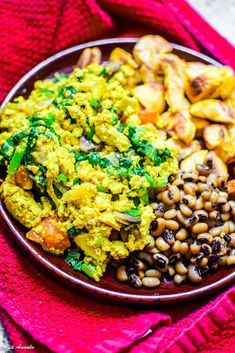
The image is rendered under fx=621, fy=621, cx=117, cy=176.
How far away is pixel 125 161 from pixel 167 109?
1.27 ft

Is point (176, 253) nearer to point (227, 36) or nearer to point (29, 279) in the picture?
point (29, 279)

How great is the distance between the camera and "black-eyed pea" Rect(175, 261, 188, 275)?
6.32 ft

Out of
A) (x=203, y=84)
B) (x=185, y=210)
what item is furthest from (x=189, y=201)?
(x=203, y=84)

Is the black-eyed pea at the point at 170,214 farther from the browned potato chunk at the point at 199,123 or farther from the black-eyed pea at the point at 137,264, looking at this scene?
the browned potato chunk at the point at 199,123

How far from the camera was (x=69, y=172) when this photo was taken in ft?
6.19

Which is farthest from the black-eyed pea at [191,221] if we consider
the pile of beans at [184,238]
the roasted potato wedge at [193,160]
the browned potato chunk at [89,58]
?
the browned potato chunk at [89,58]

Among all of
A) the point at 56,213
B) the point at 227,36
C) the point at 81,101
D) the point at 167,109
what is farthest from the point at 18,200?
the point at 227,36

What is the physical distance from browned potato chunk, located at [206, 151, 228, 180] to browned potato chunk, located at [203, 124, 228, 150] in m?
0.03

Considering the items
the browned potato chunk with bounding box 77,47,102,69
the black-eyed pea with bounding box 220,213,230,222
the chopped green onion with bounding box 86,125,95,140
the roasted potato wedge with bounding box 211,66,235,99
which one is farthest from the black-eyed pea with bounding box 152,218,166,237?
the browned potato chunk with bounding box 77,47,102,69

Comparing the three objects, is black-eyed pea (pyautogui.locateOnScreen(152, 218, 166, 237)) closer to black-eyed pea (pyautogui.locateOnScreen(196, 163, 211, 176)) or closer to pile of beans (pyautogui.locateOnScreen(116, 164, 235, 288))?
pile of beans (pyautogui.locateOnScreen(116, 164, 235, 288))

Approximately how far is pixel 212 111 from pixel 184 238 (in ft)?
1.65

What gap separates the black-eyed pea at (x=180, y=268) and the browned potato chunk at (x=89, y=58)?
802 mm

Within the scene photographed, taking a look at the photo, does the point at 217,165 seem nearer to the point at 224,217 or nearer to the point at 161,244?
the point at 224,217

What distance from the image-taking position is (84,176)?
188cm
